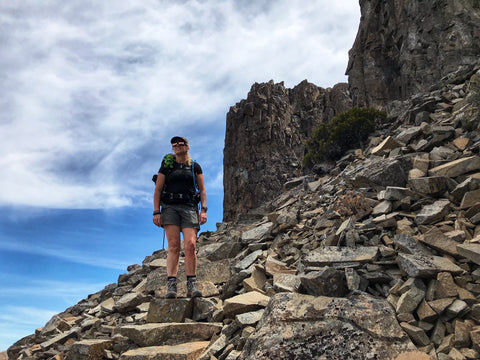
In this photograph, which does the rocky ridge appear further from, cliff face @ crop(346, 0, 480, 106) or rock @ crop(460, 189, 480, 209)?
cliff face @ crop(346, 0, 480, 106)

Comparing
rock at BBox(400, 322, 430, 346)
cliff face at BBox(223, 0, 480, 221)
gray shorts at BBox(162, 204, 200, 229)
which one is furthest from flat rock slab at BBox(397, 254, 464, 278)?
cliff face at BBox(223, 0, 480, 221)

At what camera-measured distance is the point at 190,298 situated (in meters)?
6.80

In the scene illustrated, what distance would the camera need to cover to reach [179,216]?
7.12 metres

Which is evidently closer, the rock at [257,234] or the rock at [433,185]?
the rock at [433,185]

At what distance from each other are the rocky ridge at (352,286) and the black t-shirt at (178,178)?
2352 mm

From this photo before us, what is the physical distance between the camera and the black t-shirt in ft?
23.5

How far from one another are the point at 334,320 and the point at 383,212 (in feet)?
11.6

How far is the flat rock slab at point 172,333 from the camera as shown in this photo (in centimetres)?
586

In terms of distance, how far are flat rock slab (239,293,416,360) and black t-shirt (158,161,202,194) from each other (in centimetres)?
346

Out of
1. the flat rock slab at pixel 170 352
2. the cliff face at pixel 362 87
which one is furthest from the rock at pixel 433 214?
the cliff face at pixel 362 87

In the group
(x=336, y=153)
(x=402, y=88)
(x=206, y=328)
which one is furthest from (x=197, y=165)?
(x=402, y=88)

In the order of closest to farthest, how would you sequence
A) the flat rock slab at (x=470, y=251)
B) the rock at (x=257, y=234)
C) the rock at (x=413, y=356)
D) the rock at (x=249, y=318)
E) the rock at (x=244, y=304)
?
the rock at (x=413, y=356) → the flat rock slab at (x=470, y=251) → the rock at (x=249, y=318) → the rock at (x=244, y=304) → the rock at (x=257, y=234)

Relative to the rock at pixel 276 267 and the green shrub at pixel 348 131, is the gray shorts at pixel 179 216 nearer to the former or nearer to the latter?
the rock at pixel 276 267

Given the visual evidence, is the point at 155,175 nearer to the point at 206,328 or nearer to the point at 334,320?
the point at 206,328
